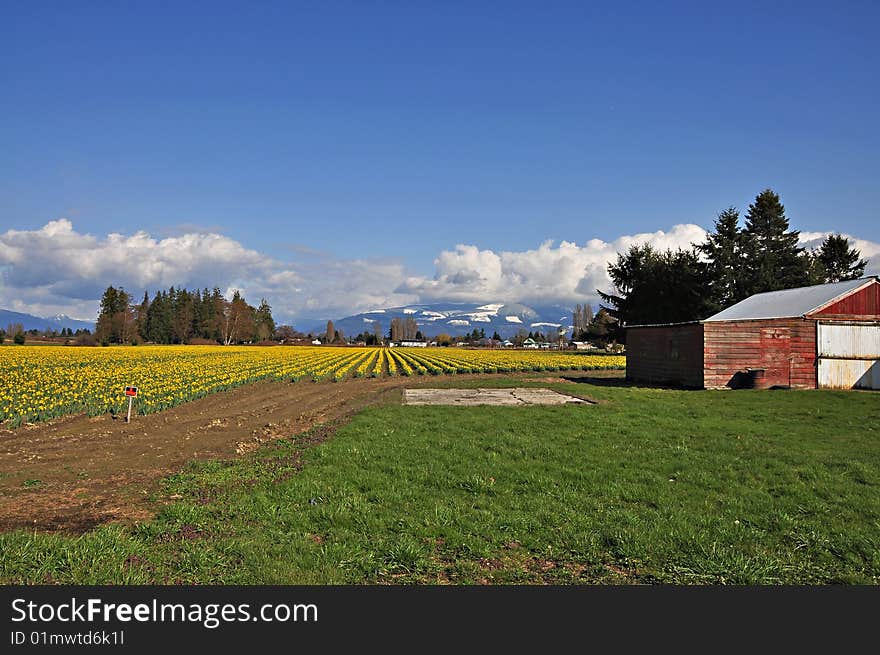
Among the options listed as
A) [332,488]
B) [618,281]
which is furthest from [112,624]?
[618,281]

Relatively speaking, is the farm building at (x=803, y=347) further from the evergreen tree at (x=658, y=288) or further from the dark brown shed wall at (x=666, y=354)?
the evergreen tree at (x=658, y=288)

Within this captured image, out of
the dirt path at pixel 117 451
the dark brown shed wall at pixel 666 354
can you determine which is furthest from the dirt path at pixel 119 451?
the dark brown shed wall at pixel 666 354

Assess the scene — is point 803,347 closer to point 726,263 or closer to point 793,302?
point 793,302

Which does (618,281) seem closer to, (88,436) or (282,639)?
(88,436)

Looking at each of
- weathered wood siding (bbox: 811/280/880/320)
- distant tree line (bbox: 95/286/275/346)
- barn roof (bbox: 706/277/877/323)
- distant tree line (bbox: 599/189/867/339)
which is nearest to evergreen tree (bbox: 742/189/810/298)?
distant tree line (bbox: 599/189/867/339)

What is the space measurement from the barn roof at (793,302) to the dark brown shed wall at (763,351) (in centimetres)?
108

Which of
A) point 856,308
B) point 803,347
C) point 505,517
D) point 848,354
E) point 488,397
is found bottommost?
point 488,397

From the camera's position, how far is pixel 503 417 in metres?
16.0

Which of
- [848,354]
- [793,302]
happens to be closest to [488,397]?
[848,354]

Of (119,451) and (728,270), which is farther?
(728,270)

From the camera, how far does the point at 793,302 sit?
95.7ft

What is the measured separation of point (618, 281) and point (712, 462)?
62.0 metres

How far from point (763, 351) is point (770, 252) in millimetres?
33871

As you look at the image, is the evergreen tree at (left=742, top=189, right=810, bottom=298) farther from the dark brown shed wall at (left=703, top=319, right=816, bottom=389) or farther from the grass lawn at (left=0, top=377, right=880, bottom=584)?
the grass lawn at (left=0, top=377, right=880, bottom=584)
